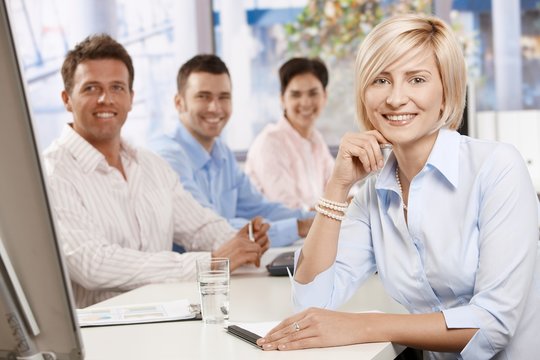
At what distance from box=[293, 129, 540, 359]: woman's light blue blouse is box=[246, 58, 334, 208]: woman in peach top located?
2799 millimetres

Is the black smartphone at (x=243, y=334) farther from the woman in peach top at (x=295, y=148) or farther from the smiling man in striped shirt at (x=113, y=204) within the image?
the woman in peach top at (x=295, y=148)

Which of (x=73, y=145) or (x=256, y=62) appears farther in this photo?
(x=256, y=62)

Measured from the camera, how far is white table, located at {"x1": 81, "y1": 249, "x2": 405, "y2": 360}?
5.10ft

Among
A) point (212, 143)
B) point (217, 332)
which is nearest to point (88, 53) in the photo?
point (212, 143)

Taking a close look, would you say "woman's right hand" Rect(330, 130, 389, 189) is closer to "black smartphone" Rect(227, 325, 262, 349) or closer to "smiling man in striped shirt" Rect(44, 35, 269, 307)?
"black smartphone" Rect(227, 325, 262, 349)

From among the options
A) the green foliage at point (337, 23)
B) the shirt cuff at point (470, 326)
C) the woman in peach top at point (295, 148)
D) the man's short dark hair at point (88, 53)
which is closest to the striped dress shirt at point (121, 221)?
the man's short dark hair at point (88, 53)

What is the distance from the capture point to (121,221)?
2.80 metres

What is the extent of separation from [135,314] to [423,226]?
691mm

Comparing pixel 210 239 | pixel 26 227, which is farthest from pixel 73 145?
pixel 26 227

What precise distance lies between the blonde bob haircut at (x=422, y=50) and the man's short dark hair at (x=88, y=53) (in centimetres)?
144

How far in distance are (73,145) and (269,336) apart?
141 centimetres

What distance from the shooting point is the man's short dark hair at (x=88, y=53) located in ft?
9.89

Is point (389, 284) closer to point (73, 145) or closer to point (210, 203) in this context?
point (73, 145)

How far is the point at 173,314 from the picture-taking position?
6.44 ft
